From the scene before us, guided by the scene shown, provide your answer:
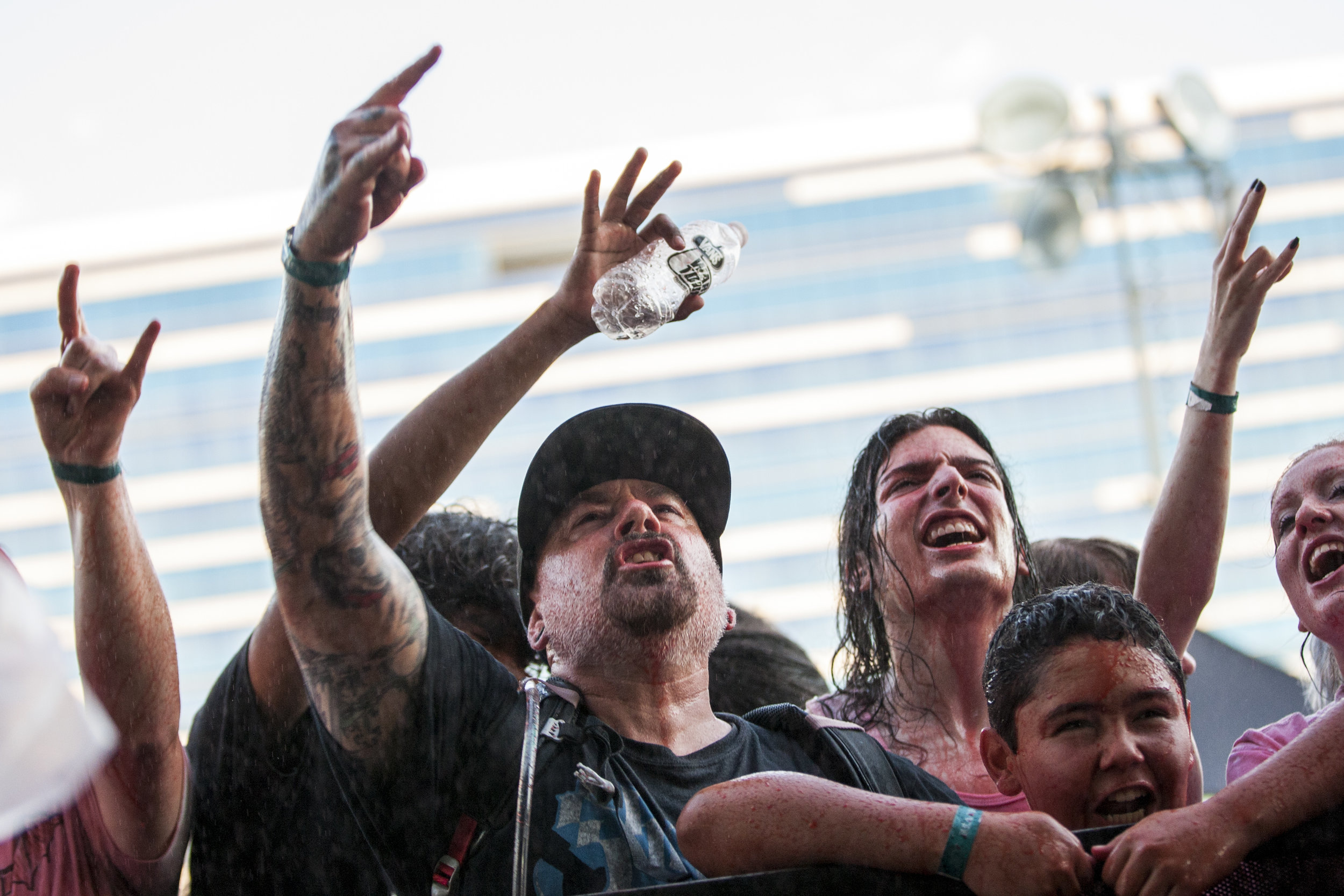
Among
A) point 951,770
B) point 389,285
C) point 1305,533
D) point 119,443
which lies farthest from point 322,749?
point 389,285

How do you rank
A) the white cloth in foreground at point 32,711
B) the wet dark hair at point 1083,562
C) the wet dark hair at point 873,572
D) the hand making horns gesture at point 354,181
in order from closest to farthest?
the white cloth in foreground at point 32,711 < the hand making horns gesture at point 354,181 < the wet dark hair at point 873,572 < the wet dark hair at point 1083,562

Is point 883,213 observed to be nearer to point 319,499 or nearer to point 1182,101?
point 1182,101

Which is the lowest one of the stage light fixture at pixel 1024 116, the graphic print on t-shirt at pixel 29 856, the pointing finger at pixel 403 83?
the graphic print on t-shirt at pixel 29 856

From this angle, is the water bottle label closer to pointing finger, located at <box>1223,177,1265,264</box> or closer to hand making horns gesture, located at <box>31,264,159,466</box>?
hand making horns gesture, located at <box>31,264,159,466</box>

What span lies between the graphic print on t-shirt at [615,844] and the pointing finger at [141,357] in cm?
94

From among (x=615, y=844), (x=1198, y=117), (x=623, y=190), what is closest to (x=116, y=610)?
(x=615, y=844)

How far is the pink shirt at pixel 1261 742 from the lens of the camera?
219 centimetres

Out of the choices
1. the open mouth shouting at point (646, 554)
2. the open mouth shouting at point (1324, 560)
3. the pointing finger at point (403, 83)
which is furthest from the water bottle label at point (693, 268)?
the open mouth shouting at point (1324, 560)

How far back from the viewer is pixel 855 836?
4.80 feet

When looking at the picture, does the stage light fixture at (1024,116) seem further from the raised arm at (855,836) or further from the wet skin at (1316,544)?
the raised arm at (855,836)

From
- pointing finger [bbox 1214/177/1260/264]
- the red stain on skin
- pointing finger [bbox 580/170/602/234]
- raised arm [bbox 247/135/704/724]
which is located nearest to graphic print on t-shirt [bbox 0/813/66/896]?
raised arm [bbox 247/135/704/724]

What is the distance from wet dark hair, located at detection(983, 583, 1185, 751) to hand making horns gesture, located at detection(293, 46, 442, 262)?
127 centimetres

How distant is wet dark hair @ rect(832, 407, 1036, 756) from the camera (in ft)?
8.77

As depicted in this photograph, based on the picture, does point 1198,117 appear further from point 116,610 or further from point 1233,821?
point 116,610
